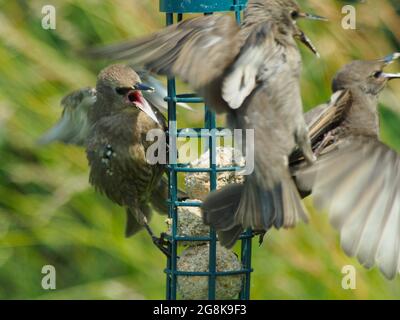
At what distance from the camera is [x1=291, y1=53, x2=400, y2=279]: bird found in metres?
3.54

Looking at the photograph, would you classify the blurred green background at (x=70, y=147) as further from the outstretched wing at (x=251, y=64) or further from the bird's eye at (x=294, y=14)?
the outstretched wing at (x=251, y=64)

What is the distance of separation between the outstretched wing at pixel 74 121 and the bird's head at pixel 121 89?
20 cm

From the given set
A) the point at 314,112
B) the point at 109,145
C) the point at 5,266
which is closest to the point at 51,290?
the point at 5,266

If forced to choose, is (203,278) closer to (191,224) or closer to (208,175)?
(191,224)

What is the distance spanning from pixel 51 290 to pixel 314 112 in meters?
1.74

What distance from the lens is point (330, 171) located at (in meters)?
3.61

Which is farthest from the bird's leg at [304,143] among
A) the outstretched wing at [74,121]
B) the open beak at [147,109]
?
the outstretched wing at [74,121]

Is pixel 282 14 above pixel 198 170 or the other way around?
above

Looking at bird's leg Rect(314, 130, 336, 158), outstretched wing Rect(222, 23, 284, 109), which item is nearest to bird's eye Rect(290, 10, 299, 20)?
outstretched wing Rect(222, 23, 284, 109)

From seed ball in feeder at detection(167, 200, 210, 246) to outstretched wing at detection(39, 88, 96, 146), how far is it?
659mm

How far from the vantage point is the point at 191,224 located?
393 cm

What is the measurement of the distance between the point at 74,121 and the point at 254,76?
1.14m

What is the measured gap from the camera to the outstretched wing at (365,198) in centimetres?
354

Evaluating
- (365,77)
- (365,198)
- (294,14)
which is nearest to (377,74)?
(365,77)
